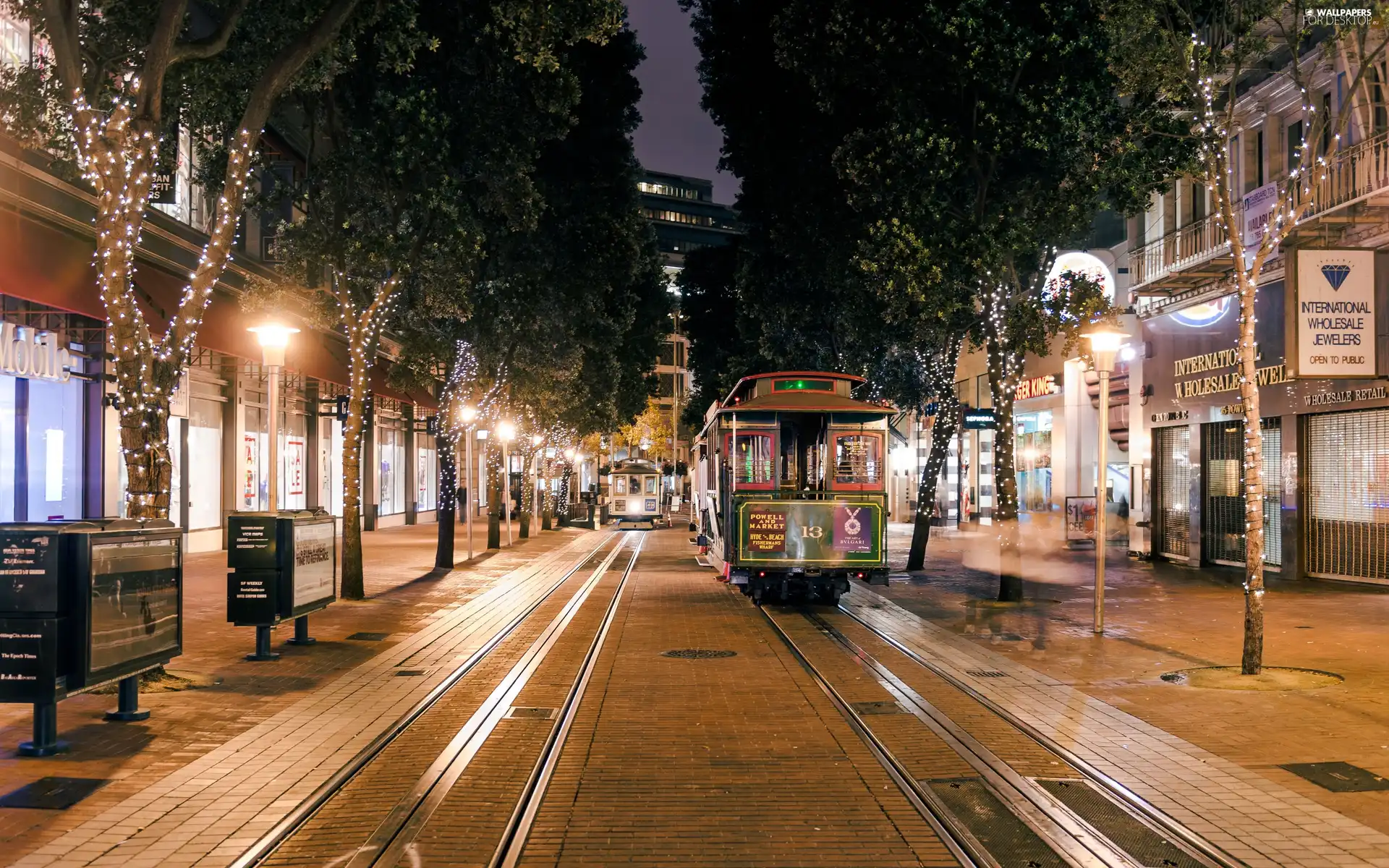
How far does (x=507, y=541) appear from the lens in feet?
134

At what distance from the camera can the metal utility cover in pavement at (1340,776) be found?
27.1ft

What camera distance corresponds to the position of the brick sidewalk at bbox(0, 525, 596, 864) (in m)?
8.12

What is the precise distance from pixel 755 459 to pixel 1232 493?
1283 centimetres

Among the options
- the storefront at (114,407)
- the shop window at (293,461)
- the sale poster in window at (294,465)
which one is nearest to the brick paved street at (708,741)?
the storefront at (114,407)

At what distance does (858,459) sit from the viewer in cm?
2089

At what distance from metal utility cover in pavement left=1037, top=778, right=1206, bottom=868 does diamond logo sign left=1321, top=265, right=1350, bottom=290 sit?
1282cm

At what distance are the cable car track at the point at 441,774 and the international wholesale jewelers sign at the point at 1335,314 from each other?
38.2 feet

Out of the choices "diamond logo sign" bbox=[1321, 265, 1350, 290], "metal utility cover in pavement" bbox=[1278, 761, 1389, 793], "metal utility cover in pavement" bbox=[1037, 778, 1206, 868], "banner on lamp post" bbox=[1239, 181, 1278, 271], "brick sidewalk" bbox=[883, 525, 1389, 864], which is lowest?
"brick sidewalk" bbox=[883, 525, 1389, 864]

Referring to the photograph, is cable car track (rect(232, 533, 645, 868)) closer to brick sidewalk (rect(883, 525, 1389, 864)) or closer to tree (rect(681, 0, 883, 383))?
brick sidewalk (rect(883, 525, 1389, 864))

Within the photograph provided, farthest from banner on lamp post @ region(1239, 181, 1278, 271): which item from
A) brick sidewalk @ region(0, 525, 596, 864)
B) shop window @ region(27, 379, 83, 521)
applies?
shop window @ region(27, 379, 83, 521)

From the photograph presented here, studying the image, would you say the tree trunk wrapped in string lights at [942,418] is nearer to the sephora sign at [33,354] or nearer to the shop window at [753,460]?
the shop window at [753,460]

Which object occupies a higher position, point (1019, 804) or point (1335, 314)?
point (1335, 314)

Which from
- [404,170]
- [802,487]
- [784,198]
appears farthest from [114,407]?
[784,198]

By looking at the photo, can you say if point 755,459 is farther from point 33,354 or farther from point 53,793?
point 53,793
